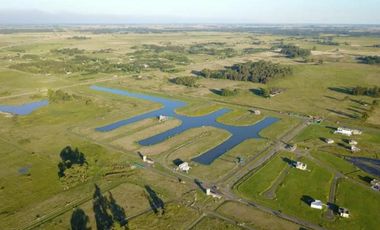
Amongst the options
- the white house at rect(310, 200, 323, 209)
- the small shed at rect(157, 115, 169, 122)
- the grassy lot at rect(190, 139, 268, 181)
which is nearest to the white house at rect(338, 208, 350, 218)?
the white house at rect(310, 200, 323, 209)

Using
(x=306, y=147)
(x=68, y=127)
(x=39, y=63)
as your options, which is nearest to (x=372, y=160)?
(x=306, y=147)

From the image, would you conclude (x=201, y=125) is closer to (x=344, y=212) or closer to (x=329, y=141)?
(x=329, y=141)

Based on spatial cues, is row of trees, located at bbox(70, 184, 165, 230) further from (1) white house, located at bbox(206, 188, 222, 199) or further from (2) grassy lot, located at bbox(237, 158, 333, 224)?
(2) grassy lot, located at bbox(237, 158, 333, 224)

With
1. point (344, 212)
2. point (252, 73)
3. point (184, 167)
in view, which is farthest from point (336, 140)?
point (252, 73)

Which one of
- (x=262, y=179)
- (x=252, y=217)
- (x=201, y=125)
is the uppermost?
(x=201, y=125)

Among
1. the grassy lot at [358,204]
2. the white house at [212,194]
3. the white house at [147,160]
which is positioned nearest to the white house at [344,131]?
the grassy lot at [358,204]

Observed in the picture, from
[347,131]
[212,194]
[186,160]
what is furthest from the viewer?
[347,131]

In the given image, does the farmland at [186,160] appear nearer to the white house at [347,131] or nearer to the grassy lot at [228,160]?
the grassy lot at [228,160]

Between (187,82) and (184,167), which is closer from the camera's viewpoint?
(184,167)

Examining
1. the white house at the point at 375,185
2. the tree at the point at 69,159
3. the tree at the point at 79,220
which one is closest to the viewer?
the tree at the point at 79,220
